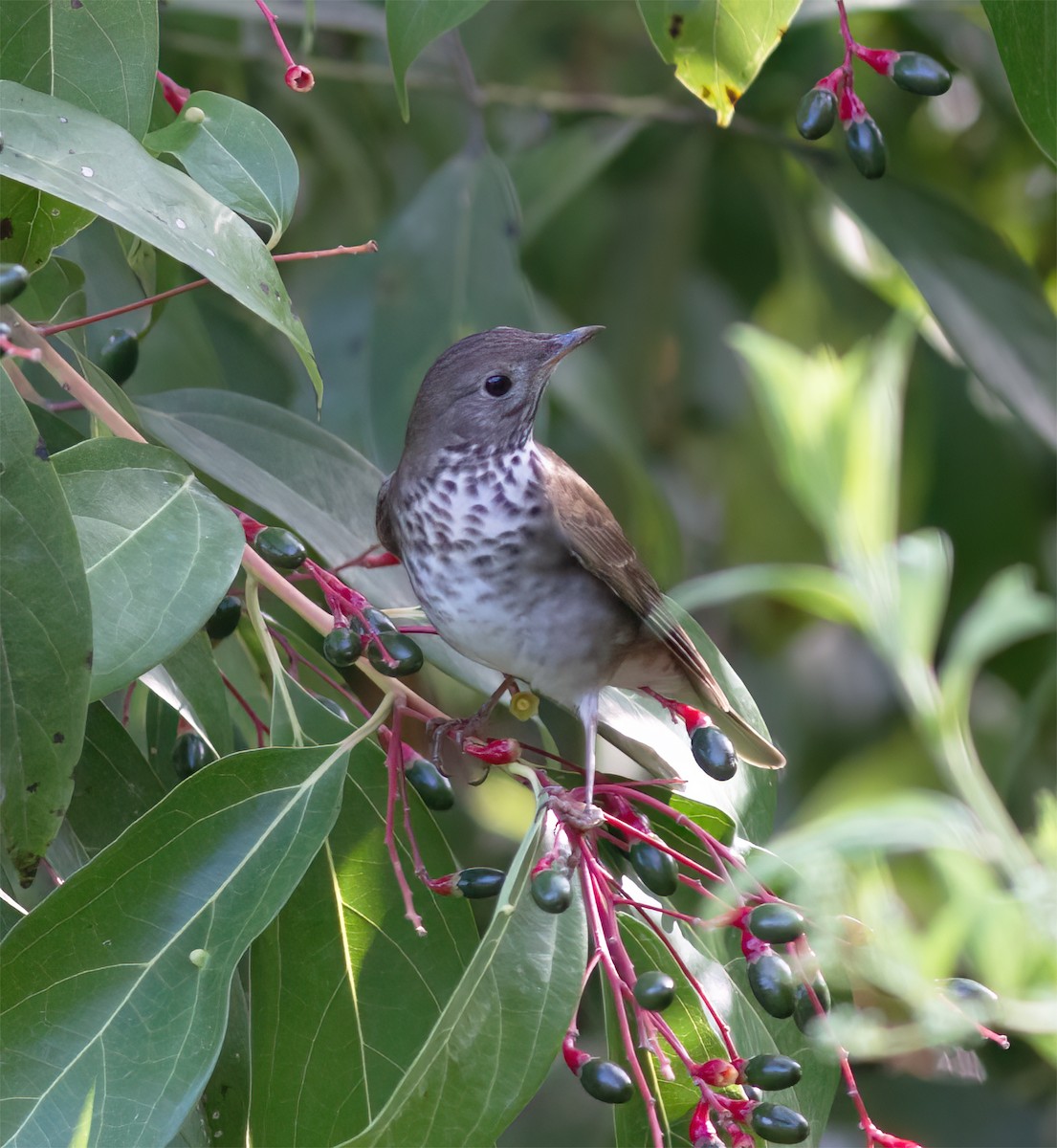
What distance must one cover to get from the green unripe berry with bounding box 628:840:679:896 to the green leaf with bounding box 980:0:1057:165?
1282 millimetres

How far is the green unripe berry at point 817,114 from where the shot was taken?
2311mm

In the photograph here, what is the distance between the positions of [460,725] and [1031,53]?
1438 millimetres

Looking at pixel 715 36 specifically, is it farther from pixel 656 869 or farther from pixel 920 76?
pixel 656 869

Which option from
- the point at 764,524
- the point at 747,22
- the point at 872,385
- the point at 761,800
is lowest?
the point at 764,524

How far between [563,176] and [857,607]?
102 inches

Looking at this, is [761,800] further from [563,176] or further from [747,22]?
[563,176]

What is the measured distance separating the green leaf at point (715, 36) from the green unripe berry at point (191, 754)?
1323 mm

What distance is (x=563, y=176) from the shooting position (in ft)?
16.0

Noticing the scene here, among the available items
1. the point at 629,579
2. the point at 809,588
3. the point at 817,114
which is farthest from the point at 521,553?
the point at 817,114

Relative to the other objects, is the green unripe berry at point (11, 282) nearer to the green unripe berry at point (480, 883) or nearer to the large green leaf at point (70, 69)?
the large green leaf at point (70, 69)

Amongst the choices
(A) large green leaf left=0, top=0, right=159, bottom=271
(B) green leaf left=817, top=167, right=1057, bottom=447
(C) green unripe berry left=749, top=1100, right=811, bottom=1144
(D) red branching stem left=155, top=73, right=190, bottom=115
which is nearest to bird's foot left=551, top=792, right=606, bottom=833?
(C) green unripe berry left=749, top=1100, right=811, bottom=1144

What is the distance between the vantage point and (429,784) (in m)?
2.23

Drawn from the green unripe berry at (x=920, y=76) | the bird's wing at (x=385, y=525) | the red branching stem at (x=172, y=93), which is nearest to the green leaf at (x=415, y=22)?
the red branching stem at (x=172, y=93)

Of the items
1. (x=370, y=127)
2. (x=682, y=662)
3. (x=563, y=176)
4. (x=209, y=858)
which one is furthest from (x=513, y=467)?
(x=370, y=127)
